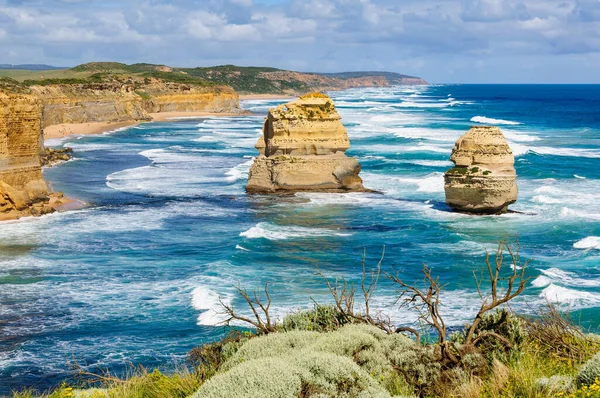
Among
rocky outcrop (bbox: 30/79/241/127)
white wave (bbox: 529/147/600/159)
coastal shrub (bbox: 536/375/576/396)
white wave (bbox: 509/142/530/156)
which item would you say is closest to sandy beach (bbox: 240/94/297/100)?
rocky outcrop (bbox: 30/79/241/127)

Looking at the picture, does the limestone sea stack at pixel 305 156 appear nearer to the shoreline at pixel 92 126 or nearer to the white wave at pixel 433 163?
the white wave at pixel 433 163

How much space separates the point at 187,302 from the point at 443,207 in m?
16.4

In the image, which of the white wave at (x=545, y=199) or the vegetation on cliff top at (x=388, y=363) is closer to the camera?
the vegetation on cliff top at (x=388, y=363)

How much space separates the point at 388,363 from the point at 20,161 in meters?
26.8

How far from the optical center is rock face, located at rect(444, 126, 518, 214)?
96.1 ft

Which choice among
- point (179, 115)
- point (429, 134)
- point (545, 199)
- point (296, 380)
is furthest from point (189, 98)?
point (296, 380)

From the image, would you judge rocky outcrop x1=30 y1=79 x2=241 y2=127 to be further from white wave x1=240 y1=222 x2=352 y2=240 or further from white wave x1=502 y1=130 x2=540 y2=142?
white wave x1=240 y1=222 x2=352 y2=240

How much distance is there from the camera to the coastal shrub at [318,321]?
11500 millimetres

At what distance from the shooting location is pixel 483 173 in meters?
29.2

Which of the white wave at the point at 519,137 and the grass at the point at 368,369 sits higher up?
the grass at the point at 368,369

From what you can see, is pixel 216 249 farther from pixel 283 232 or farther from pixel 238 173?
pixel 238 173

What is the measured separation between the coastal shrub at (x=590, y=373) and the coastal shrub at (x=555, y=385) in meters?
0.14

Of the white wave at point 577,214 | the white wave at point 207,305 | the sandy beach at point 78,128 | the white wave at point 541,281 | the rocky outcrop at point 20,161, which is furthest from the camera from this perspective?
the sandy beach at point 78,128

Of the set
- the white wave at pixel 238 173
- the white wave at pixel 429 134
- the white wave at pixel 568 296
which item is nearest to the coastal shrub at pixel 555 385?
the white wave at pixel 568 296
